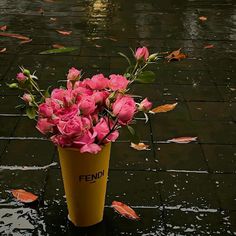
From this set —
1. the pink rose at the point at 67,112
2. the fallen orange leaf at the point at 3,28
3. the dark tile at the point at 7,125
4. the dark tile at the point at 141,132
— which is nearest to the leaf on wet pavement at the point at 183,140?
the dark tile at the point at 141,132

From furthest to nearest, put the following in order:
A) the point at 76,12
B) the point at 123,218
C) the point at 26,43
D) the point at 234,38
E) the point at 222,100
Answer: the point at 76,12, the point at 234,38, the point at 26,43, the point at 222,100, the point at 123,218

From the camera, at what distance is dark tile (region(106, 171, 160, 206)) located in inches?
119

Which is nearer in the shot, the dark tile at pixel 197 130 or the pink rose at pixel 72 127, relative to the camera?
Answer: the pink rose at pixel 72 127

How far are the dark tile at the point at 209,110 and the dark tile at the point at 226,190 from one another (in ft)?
3.21

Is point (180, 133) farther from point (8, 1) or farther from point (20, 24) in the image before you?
point (8, 1)

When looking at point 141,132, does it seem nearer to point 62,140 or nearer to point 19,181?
point 19,181

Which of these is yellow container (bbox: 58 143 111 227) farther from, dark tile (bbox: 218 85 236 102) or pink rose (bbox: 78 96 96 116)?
dark tile (bbox: 218 85 236 102)

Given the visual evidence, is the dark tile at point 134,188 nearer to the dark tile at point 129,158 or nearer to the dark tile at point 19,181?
the dark tile at point 129,158

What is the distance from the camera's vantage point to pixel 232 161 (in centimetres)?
348

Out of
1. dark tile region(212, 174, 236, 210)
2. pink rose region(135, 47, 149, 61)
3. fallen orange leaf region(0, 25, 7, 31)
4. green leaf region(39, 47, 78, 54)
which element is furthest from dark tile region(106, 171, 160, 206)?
fallen orange leaf region(0, 25, 7, 31)

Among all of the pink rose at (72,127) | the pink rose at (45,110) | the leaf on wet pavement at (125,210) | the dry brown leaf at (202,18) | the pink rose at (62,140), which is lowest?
the dry brown leaf at (202,18)

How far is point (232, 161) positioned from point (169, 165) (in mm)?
535

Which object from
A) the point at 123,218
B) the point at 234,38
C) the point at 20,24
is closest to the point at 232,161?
the point at 123,218

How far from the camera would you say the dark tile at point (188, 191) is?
2.99 meters
